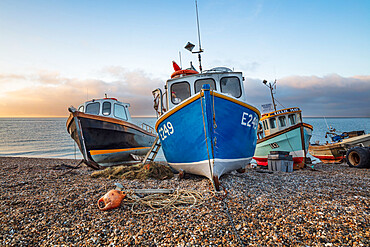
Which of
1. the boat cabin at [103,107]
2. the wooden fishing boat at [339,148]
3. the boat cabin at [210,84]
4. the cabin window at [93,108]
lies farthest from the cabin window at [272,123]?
the cabin window at [93,108]

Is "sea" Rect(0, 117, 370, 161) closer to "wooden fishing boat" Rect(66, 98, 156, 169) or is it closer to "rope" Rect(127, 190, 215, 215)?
"wooden fishing boat" Rect(66, 98, 156, 169)

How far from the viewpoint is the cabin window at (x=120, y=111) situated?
11.8m

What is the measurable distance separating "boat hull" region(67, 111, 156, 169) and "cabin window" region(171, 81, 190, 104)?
4.24 metres

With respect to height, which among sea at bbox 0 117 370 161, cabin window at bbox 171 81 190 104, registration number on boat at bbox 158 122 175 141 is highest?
cabin window at bbox 171 81 190 104

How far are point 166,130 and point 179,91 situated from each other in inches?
71.8

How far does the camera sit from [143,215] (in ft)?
12.2

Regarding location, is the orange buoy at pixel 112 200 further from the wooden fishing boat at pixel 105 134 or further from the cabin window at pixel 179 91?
the wooden fishing boat at pixel 105 134

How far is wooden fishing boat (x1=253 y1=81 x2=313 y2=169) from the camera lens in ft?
36.9

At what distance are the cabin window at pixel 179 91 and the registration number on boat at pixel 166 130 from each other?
1.26 meters

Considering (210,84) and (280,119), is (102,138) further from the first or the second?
(280,119)

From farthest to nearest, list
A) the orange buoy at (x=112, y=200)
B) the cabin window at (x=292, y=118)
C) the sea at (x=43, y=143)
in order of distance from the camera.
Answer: the sea at (x=43, y=143) < the cabin window at (x=292, y=118) < the orange buoy at (x=112, y=200)

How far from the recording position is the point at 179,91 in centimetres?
741

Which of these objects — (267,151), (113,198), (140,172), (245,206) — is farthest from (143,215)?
(267,151)

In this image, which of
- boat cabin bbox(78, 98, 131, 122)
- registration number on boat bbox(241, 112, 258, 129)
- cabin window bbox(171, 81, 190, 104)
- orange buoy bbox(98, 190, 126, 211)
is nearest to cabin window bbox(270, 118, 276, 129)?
registration number on boat bbox(241, 112, 258, 129)
